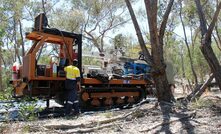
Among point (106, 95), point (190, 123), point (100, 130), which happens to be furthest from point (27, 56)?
point (190, 123)

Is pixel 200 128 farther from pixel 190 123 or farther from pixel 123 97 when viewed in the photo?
pixel 123 97

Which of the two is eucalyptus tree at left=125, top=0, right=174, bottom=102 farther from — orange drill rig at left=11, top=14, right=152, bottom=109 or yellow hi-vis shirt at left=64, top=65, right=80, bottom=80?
orange drill rig at left=11, top=14, right=152, bottom=109

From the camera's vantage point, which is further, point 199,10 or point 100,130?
point 199,10

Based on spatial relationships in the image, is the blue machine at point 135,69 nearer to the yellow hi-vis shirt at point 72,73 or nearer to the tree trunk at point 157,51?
the yellow hi-vis shirt at point 72,73

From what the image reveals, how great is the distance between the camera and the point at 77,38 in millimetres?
12320

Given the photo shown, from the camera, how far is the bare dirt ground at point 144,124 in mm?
7070

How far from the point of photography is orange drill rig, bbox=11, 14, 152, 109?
11.2 m

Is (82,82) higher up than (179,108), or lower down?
higher up

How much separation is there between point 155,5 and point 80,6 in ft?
81.2

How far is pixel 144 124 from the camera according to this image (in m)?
7.60

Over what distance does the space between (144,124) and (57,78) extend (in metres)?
4.71

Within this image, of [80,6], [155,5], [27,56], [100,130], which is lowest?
[100,130]

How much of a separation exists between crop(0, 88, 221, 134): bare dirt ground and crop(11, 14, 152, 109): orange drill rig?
3.35 meters

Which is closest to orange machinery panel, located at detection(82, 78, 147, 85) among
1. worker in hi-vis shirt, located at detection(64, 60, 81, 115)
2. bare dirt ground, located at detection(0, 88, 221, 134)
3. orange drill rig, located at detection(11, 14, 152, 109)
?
orange drill rig, located at detection(11, 14, 152, 109)
